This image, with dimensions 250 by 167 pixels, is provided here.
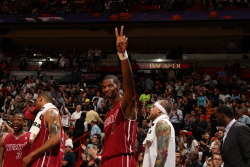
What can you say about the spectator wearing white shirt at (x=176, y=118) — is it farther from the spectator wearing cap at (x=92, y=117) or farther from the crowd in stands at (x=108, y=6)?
the crowd in stands at (x=108, y=6)

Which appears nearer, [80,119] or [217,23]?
[80,119]

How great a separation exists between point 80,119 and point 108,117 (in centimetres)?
915

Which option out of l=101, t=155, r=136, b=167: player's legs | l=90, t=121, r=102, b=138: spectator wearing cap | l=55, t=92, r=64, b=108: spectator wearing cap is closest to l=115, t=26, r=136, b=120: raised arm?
l=101, t=155, r=136, b=167: player's legs

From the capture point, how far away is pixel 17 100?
53.8 ft

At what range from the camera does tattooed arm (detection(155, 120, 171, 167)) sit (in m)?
4.53

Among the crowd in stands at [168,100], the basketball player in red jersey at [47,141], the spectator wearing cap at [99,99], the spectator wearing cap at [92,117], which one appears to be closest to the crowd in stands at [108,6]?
the crowd in stands at [168,100]

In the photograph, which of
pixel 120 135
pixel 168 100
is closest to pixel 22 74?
pixel 168 100

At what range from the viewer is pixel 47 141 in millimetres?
4410

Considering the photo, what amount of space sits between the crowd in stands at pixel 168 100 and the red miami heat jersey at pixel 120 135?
344cm

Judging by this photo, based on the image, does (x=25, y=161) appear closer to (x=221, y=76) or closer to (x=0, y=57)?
(x=221, y=76)

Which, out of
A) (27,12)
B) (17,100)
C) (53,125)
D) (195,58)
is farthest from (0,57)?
(53,125)

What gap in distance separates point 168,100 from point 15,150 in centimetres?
962

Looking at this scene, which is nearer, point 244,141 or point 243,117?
point 244,141

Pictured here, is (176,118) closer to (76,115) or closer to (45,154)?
(76,115)
